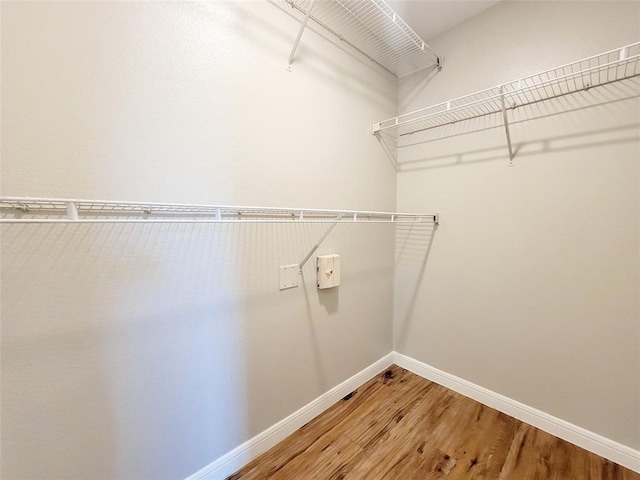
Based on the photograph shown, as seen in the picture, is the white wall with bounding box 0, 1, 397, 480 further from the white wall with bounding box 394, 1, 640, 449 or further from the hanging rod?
the white wall with bounding box 394, 1, 640, 449

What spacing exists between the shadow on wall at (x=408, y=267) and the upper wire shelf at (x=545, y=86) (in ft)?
2.20

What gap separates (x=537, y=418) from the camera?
1.42 m

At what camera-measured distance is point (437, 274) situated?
1.79m

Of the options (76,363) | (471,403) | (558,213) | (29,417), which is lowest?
(471,403)

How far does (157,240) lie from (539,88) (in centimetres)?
192

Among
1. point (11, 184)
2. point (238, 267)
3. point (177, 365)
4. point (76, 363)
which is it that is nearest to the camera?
point (11, 184)

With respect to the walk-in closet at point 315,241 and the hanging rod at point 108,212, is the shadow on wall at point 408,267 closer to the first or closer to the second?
the walk-in closet at point 315,241

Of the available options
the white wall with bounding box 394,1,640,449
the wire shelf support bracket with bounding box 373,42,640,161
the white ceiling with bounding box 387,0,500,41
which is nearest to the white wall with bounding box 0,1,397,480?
the white ceiling with bounding box 387,0,500,41

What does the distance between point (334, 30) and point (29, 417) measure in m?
2.05

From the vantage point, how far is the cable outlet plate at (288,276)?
1307mm

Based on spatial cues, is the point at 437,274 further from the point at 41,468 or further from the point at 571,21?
the point at 41,468

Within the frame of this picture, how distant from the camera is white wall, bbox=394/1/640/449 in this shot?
46.3 inches

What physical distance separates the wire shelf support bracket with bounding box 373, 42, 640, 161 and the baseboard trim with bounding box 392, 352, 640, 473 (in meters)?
1.38

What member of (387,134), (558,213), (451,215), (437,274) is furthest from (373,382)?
(387,134)
